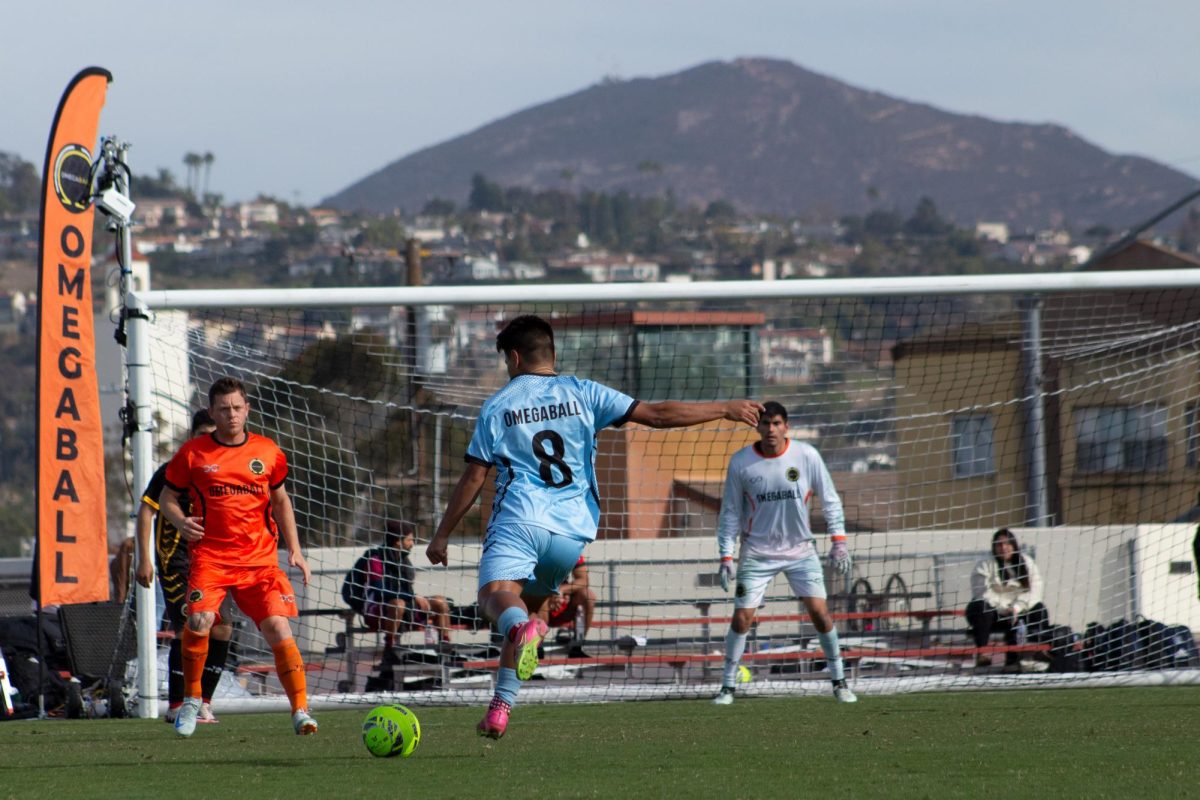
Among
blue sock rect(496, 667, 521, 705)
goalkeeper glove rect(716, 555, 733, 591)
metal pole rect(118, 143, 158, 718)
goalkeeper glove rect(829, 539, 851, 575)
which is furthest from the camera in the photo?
goalkeeper glove rect(716, 555, 733, 591)

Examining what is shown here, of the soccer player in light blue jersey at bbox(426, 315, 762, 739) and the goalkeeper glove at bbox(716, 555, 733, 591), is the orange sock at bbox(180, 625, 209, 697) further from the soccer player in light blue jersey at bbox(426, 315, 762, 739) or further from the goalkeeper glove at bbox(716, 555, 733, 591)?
the goalkeeper glove at bbox(716, 555, 733, 591)

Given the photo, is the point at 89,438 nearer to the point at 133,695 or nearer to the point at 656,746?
the point at 133,695

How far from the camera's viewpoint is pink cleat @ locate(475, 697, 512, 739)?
591 cm

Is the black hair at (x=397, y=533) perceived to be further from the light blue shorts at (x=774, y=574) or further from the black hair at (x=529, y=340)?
the black hair at (x=529, y=340)

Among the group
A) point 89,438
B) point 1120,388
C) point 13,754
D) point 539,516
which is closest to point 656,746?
point 539,516

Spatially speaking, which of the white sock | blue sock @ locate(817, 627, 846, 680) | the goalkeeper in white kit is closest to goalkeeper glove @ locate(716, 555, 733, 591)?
the goalkeeper in white kit

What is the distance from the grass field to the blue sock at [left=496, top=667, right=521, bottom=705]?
267 mm

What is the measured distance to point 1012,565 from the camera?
13.0 metres

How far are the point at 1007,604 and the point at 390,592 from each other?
543cm

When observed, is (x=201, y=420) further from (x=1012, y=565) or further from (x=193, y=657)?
(x=1012, y=565)

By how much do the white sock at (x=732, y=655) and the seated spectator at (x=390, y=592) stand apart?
7.99 feet

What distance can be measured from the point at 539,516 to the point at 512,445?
31 centimetres

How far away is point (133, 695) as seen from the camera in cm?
1003

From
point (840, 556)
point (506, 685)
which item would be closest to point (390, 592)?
point (840, 556)
